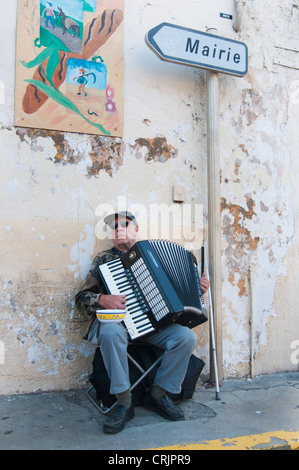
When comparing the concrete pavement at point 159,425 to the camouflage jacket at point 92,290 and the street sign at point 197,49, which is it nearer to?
the camouflage jacket at point 92,290

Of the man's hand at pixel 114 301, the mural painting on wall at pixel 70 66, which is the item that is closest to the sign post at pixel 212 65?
the mural painting on wall at pixel 70 66

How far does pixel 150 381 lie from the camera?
3.06m

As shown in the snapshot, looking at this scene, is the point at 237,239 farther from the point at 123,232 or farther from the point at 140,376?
the point at 140,376

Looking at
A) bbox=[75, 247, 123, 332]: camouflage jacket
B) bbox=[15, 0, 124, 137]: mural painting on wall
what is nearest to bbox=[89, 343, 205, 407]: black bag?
bbox=[75, 247, 123, 332]: camouflage jacket

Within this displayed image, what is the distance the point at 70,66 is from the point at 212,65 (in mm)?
1226

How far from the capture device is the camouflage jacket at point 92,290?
297 cm

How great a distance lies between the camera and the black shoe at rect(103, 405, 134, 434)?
8.43ft

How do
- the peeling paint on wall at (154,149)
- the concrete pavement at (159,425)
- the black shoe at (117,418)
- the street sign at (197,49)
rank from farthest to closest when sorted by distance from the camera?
the peeling paint on wall at (154,149) < the street sign at (197,49) < the black shoe at (117,418) < the concrete pavement at (159,425)

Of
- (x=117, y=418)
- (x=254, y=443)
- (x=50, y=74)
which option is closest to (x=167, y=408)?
(x=117, y=418)

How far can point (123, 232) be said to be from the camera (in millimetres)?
3246

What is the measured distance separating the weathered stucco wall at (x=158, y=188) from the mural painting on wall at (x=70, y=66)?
8 cm

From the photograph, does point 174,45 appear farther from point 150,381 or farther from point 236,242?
point 150,381

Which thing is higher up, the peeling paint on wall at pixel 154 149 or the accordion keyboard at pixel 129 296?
the peeling paint on wall at pixel 154 149
